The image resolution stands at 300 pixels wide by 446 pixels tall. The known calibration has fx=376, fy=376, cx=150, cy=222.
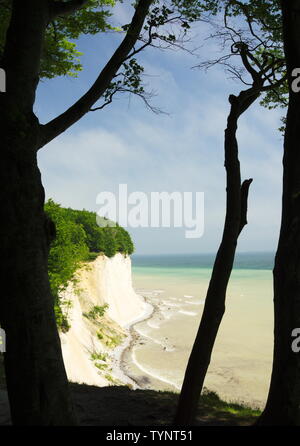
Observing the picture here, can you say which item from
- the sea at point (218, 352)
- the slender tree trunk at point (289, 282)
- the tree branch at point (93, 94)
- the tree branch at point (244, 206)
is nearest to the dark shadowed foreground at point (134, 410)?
the slender tree trunk at point (289, 282)

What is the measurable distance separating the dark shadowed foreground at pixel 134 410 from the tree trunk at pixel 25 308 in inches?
117

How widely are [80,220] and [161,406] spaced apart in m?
35.8

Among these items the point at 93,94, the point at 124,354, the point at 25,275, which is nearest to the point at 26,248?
the point at 25,275

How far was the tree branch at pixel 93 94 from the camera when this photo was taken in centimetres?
509

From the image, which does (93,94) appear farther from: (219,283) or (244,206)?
(219,283)

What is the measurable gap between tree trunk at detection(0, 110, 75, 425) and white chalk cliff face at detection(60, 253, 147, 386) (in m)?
15.4

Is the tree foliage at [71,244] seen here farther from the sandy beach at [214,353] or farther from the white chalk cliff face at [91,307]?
the sandy beach at [214,353]

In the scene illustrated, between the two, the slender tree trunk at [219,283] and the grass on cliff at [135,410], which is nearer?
the slender tree trunk at [219,283]

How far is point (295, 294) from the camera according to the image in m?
5.10

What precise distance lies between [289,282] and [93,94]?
12.8 ft

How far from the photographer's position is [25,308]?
4.01 m

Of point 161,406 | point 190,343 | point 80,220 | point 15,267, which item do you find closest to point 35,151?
point 15,267

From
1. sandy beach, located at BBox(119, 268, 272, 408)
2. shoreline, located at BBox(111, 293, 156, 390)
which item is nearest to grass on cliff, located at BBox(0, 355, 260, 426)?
sandy beach, located at BBox(119, 268, 272, 408)
